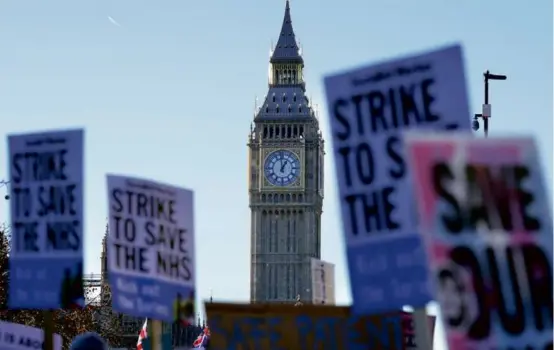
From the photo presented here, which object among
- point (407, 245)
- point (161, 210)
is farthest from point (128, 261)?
point (407, 245)

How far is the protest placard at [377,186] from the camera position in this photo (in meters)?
9.62

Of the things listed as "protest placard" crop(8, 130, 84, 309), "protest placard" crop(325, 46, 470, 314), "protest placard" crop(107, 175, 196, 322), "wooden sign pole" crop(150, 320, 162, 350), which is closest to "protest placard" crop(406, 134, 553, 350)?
"protest placard" crop(325, 46, 470, 314)

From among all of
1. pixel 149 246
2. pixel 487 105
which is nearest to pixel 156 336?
pixel 149 246

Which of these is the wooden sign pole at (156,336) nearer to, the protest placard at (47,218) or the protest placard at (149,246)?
the protest placard at (149,246)

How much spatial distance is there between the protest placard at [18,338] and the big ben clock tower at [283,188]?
423 feet

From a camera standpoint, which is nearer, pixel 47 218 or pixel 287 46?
pixel 47 218

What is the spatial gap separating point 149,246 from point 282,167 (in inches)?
5238

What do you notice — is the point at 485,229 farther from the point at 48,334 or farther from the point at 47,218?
the point at 47,218

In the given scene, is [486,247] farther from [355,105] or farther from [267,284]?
[267,284]

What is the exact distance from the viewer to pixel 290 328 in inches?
493

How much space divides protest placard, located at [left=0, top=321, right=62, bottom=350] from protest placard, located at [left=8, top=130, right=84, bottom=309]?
184 cm

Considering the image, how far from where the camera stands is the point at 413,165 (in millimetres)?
6371

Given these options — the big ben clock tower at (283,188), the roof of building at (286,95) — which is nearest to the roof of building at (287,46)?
the roof of building at (286,95)

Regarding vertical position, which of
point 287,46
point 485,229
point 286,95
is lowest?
point 485,229
